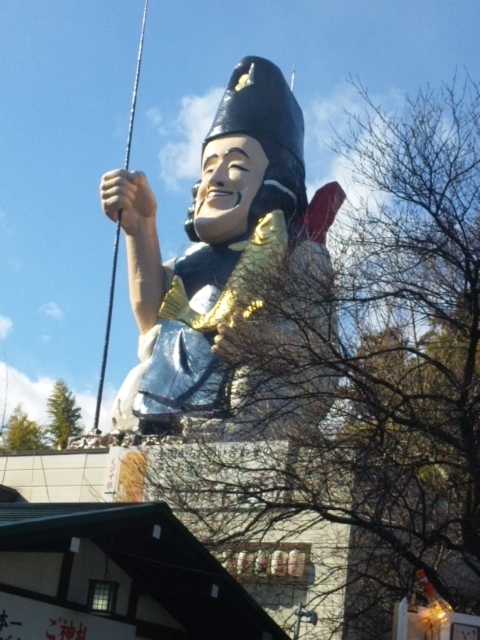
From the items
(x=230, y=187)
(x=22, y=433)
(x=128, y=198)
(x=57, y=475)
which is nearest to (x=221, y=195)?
(x=230, y=187)

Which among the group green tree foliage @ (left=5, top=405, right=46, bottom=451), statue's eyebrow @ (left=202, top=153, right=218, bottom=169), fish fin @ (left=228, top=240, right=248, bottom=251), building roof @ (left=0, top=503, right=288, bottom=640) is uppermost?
statue's eyebrow @ (left=202, top=153, right=218, bottom=169)

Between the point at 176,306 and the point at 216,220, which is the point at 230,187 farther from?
the point at 176,306

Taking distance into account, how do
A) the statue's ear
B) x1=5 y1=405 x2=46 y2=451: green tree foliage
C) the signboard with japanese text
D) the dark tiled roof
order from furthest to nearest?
x1=5 y1=405 x2=46 y2=451: green tree foliage → the statue's ear → the signboard with japanese text → the dark tiled roof

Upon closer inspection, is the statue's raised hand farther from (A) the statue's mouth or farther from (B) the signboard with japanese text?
(B) the signboard with japanese text

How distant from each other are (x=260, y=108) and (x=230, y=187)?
7.75 feet

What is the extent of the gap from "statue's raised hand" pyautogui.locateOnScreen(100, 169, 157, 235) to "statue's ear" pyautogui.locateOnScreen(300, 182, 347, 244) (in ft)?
12.8

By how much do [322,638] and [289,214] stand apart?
474 inches

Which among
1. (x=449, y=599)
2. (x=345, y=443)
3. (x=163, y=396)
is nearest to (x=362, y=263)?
(x=345, y=443)

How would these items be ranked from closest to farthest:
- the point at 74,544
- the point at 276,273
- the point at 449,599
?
the point at 74,544, the point at 449,599, the point at 276,273

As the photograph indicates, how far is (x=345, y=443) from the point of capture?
1108 centimetres

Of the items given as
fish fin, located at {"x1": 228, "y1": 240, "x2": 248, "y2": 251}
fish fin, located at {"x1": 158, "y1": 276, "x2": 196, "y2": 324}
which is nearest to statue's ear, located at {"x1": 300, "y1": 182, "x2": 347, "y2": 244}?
fish fin, located at {"x1": 228, "y1": 240, "x2": 248, "y2": 251}

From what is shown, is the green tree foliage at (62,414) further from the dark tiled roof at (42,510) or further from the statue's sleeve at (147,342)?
the dark tiled roof at (42,510)

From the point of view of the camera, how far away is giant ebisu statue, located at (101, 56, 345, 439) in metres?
22.8

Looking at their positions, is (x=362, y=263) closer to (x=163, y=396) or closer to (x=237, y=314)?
(x=237, y=314)
